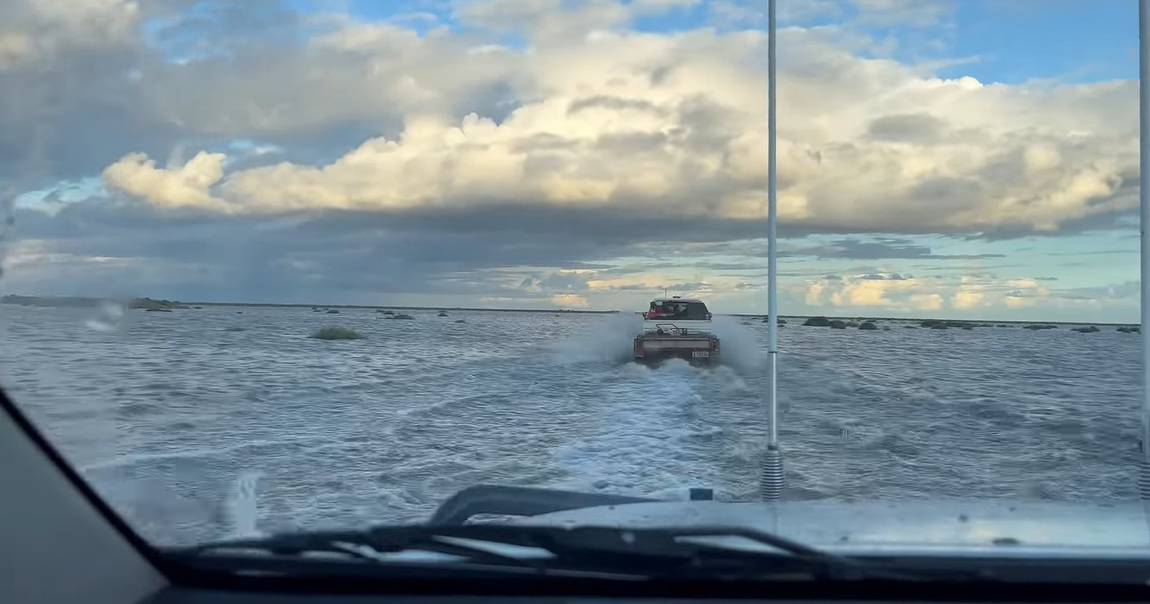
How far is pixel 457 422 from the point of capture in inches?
431

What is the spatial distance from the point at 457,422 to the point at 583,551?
8.51 meters

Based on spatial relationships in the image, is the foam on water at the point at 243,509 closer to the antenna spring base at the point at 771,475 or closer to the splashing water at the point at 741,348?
the antenna spring base at the point at 771,475

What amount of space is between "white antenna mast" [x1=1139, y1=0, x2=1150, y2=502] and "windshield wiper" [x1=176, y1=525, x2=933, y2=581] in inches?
136

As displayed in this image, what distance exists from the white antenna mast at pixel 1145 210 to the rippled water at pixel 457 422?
724 millimetres

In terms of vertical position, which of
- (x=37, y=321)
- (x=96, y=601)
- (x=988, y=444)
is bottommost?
(x=988, y=444)

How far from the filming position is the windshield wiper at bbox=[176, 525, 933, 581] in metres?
2.49

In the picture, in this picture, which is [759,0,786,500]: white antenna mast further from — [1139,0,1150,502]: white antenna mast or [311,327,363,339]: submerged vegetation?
[311,327,363,339]: submerged vegetation

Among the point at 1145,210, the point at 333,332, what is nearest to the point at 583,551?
the point at 1145,210

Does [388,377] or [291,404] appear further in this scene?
[388,377]

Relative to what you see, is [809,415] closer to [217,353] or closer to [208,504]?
[217,353]

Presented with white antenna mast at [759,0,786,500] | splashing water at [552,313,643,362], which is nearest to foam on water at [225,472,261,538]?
white antenna mast at [759,0,786,500]

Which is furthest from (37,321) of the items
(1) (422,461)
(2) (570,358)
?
(2) (570,358)

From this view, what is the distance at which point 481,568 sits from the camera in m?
2.54

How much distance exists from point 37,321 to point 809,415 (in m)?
12.9
